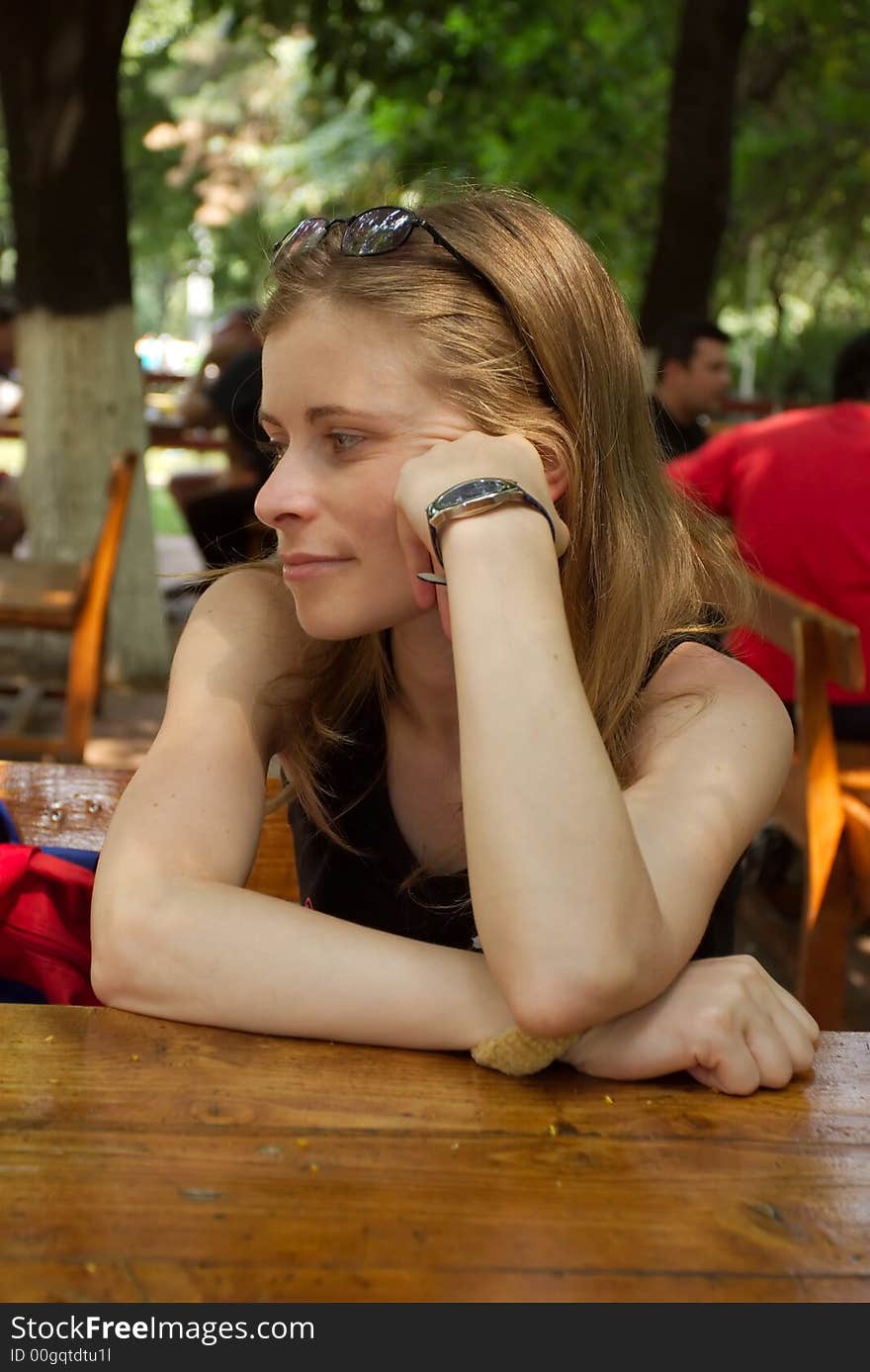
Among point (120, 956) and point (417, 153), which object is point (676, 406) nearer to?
point (417, 153)

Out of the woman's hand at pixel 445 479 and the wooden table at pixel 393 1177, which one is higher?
the woman's hand at pixel 445 479

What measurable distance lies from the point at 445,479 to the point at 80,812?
79 centimetres

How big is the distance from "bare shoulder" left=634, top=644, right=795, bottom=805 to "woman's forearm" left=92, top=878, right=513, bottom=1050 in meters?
0.32

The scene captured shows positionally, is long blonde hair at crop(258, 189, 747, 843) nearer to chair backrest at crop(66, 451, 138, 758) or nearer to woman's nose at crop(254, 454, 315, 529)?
woman's nose at crop(254, 454, 315, 529)

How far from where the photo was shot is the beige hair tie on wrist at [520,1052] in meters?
1.28

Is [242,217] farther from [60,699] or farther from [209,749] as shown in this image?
[209,749]

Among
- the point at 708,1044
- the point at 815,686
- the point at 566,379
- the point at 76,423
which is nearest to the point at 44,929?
the point at 708,1044

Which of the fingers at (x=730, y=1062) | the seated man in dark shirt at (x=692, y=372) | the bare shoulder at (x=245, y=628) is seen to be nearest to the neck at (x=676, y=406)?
the seated man in dark shirt at (x=692, y=372)

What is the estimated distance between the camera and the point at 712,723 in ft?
5.20

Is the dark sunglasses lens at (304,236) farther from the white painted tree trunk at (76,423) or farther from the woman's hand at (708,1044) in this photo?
the white painted tree trunk at (76,423)

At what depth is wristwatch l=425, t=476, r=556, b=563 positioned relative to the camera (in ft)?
4.70

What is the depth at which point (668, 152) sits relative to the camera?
844 centimetres

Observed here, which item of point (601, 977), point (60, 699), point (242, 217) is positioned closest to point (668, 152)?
point (60, 699)

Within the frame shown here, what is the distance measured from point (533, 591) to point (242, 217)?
1021 inches
